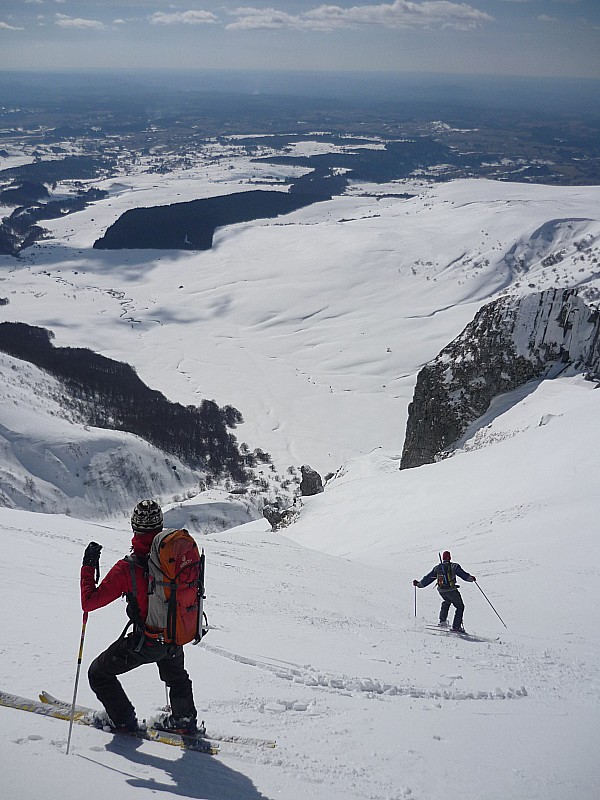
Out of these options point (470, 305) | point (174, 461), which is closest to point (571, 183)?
point (470, 305)

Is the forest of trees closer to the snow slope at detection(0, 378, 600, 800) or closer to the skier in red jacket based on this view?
the snow slope at detection(0, 378, 600, 800)

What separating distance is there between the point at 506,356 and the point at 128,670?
30329 millimetres

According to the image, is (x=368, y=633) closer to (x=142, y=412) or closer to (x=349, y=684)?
(x=349, y=684)

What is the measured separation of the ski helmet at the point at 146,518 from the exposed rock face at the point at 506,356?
2886 cm

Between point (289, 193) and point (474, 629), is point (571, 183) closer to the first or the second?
point (289, 193)

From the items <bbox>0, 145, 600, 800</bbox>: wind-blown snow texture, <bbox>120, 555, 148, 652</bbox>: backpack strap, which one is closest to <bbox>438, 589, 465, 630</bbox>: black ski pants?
<bbox>0, 145, 600, 800</bbox>: wind-blown snow texture

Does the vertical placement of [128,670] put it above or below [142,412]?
above

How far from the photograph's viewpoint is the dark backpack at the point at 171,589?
4715 mm

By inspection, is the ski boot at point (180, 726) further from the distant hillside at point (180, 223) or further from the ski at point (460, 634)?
the distant hillside at point (180, 223)

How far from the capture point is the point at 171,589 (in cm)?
473

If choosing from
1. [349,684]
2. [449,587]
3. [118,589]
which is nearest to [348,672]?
[349,684]

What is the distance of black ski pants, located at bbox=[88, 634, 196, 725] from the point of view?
4930mm

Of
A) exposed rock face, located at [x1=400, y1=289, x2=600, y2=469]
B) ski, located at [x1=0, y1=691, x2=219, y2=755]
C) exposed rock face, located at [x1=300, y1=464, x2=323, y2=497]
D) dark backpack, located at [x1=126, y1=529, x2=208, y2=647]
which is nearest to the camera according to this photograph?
dark backpack, located at [x1=126, y1=529, x2=208, y2=647]

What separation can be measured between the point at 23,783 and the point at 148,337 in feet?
323
